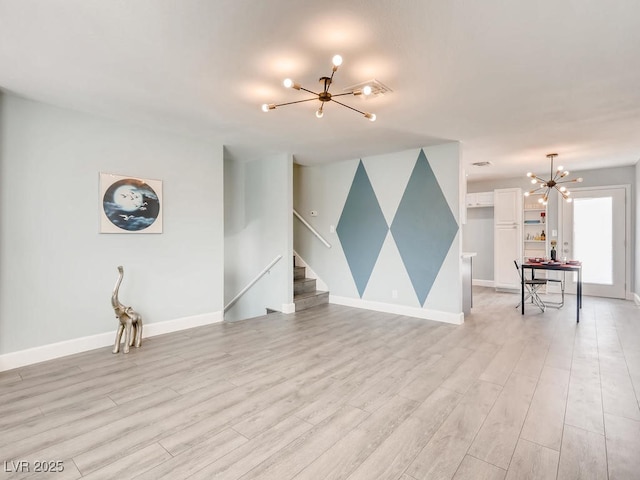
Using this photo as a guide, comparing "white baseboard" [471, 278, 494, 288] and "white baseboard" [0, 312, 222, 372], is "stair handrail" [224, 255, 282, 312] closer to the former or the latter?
"white baseboard" [0, 312, 222, 372]

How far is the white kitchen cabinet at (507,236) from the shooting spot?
7234mm

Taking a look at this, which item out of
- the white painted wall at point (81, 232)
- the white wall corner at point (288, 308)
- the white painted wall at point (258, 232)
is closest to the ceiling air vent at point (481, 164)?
the white painted wall at point (258, 232)

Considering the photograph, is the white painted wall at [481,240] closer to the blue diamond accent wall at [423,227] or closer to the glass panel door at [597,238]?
the glass panel door at [597,238]

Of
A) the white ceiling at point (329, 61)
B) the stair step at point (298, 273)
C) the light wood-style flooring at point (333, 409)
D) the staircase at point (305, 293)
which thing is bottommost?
the light wood-style flooring at point (333, 409)

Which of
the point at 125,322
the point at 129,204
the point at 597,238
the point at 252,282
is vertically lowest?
the point at 125,322

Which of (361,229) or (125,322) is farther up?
(361,229)

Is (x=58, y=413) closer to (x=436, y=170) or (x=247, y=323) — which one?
(x=247, y=323)

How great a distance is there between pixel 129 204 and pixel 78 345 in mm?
1617

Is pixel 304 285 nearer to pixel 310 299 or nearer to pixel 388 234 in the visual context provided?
pixel 310 299

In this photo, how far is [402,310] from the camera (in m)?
5.25

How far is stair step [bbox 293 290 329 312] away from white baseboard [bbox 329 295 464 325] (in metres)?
0.19

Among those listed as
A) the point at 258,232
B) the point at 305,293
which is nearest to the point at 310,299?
the point at 305,293

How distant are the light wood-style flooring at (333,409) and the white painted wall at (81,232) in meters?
0.45

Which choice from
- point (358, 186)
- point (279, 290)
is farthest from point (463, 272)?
point (279, 290)
